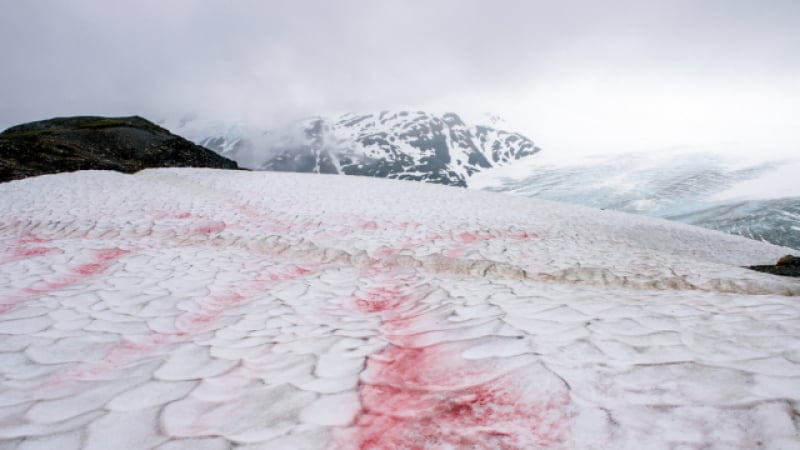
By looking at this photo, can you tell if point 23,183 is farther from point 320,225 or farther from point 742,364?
point 742,364

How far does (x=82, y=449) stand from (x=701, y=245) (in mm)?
16368

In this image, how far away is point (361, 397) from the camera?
7.60ft

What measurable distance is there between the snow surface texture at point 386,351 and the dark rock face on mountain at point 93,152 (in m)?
13.8

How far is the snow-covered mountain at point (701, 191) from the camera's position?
65.4 meters

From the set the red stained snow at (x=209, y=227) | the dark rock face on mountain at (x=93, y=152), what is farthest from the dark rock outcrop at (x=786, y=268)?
the dark rock face on mountain at (x=93, y=152)

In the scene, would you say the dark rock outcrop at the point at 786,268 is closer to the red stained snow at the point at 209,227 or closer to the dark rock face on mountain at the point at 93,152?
the red stained snow at the point at 209,227

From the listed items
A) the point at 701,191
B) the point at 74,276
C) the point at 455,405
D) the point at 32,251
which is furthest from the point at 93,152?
the point at 701,191

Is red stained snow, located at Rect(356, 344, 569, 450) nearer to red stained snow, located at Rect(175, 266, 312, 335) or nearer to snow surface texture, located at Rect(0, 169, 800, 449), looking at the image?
snow surface texture, located at Rect(0, 169, 800, 449)

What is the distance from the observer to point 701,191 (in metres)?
76.0

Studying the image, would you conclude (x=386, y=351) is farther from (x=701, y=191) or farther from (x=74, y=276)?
(x=701, y=191)

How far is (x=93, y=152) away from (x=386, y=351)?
26532mm

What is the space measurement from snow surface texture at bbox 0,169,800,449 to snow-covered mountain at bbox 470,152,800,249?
253 feet

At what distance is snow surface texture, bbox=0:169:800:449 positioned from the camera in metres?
1.91

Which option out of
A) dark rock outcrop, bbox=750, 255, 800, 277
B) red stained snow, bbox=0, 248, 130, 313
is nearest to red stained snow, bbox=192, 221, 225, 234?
red stained snow, bbox=0, 248, 130, 313
